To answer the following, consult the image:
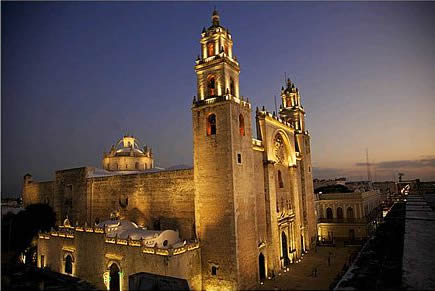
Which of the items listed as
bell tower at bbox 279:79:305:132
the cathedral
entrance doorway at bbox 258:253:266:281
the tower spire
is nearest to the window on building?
the cathedral

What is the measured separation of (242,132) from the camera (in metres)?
25.1

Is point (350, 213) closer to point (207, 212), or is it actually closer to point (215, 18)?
point (207, 212)

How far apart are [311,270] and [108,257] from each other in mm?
17738

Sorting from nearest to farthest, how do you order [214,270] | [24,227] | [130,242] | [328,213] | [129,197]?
[214,270]
[130,242]
[129,197]
[24,227]
[328,213]

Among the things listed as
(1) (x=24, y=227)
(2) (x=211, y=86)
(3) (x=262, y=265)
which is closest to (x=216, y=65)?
(2) (x=211, y=86)

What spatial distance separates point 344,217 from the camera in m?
42.7

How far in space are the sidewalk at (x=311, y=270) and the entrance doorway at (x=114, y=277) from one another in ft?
35.8

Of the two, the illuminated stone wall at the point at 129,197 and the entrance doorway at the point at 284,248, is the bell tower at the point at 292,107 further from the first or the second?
the illuminated stone wall at the point at 129,197

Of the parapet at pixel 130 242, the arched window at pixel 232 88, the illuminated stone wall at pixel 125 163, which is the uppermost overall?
the arched window at pixel 232 88

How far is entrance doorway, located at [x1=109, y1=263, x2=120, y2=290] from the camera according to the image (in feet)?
74.9

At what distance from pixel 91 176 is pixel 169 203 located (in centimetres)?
1323

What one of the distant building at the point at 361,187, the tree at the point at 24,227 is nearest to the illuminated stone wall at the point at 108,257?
the tree at the point at 24,227

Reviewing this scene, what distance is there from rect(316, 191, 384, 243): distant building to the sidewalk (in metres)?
6.28

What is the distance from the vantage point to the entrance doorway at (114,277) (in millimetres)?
22827
